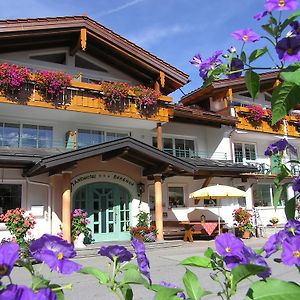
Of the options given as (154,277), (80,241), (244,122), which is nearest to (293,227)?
(154,277)

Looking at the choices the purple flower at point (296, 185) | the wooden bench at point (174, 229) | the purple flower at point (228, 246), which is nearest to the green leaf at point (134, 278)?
the purple flower at point (228, 246)

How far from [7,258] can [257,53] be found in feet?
3.43

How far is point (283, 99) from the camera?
128cm

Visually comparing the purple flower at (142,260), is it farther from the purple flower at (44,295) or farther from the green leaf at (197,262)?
the purple flower at (44,295)

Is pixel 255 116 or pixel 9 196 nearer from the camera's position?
pixel 9 196

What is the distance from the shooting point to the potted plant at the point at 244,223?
739 inches

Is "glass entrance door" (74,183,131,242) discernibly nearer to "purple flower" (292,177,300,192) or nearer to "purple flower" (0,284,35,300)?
"purple flower" (292,177,300,192)

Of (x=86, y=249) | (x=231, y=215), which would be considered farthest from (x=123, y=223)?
(x=231, y=215)

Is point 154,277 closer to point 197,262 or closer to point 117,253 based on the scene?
point 117,253

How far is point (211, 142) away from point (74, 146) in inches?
366

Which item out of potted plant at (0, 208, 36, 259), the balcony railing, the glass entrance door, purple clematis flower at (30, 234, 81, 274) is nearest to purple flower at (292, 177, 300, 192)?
purple clematis flower at (30, 234, 81, 274)

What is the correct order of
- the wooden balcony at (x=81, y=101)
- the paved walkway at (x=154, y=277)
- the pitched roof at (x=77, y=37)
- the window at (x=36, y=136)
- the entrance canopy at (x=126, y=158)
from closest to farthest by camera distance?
the paved walkway at (x=154, y=277)
the entrance canopy at (x=126, y=158)
the wooden balcony at (x=81, y=101)
the pitched roof at (x=77, y=37)
the window at (x=36, y=136)

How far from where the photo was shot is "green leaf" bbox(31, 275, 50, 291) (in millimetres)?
1149

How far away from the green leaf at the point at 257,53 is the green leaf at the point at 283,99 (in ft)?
0.55
